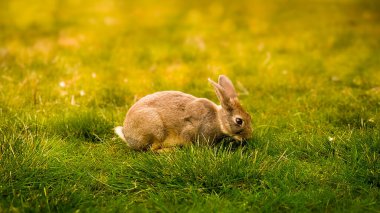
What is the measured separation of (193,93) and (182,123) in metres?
1.74

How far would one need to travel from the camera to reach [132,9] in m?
12.6

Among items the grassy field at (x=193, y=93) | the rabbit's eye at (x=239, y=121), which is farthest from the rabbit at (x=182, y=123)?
the grassy field at (x=193, y=93)

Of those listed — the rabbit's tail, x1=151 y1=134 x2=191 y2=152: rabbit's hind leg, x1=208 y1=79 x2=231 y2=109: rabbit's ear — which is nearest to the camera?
x1=208 y1=79 x2=231 y2=109: rabbit's ear

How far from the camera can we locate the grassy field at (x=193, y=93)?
3701 mm

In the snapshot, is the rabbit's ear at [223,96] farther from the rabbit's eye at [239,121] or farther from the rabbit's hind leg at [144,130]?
the rabbit's hind leg at [144,130]

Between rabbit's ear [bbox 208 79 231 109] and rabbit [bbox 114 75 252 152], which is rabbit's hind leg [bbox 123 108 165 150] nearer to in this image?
rabbit [bbox 114 75 252 152]

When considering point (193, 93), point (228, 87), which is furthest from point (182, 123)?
point (193, 93)

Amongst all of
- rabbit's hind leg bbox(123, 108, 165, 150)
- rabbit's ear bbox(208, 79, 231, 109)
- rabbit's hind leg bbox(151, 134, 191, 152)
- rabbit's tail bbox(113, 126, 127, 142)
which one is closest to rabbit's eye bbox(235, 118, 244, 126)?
rabbit's ear bbox(208, 79, 231, 109)

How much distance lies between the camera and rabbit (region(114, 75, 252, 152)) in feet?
14.9

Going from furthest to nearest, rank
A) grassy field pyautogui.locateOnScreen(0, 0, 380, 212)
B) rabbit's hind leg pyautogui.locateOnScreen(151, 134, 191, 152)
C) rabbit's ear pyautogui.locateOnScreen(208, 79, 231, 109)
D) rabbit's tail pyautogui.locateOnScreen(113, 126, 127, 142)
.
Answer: rabbit's tail pyautogui.locateOnScreen(113, 126, 127, 142) → rabbit's hind leg pyautogui.locateOnScreen(151, 134, 191, 152) → rabbit's ear pyautogui.locateOnScreen(208, 79, 231, 109) → grassy field pyautogui.locateOnScreen(0, 0, 380, 212)

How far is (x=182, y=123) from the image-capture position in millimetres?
4652

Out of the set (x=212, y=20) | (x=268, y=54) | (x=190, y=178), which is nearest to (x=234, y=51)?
(x=268, y=54)

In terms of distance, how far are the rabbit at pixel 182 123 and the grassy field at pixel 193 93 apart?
0.51 feet

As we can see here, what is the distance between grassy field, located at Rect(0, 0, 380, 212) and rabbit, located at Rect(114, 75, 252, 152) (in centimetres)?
16
